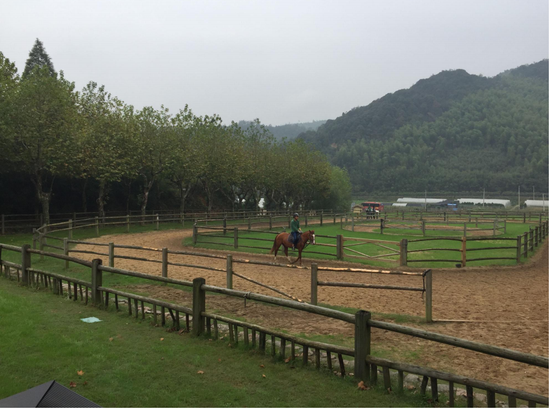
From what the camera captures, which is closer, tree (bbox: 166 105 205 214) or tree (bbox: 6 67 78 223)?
tree (bbox: 6 67 78 223)

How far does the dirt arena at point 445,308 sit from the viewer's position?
5.99 metres

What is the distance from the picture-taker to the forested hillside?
344ft

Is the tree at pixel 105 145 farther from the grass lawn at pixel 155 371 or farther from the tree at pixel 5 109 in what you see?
the grass lawn at pixel 155 371

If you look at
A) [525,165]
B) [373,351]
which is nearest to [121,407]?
[373,351]

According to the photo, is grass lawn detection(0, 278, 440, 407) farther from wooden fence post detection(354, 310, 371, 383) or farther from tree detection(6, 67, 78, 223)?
tree detection(6, 67, 78, 223)

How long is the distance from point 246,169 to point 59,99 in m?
19.4

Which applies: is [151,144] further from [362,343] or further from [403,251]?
[362,343]

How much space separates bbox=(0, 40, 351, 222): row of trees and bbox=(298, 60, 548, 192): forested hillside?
62.3 metres

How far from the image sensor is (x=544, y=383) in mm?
5312

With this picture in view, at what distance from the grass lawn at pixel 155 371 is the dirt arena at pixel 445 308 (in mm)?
1752

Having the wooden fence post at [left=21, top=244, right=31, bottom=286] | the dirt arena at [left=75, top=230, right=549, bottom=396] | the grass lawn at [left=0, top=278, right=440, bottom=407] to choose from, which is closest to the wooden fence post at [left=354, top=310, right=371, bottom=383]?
the grass lawn at [left=0, top=278, right=440, bottom=407]

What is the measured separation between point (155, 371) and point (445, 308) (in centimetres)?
652

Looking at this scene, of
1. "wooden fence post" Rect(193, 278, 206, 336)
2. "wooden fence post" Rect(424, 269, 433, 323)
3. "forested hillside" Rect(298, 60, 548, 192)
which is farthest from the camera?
"forested hillside" Rect(298, 60, 548, 192)

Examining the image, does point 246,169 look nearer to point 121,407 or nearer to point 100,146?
point 100,146
